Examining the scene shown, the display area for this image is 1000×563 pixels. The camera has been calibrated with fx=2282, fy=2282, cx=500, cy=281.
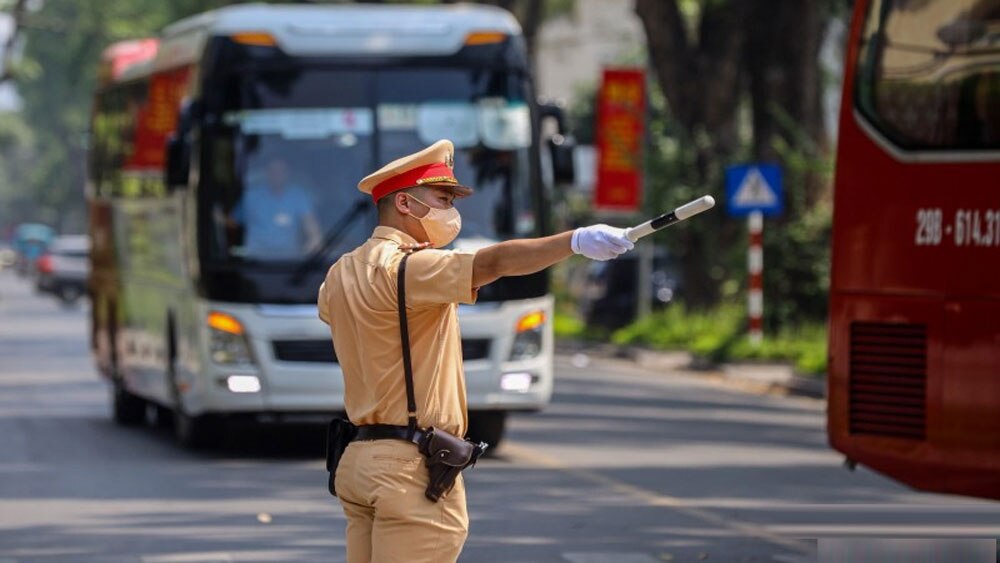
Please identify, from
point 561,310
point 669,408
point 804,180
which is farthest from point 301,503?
point 561,310

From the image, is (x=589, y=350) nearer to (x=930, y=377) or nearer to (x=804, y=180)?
(x=804, y=180)

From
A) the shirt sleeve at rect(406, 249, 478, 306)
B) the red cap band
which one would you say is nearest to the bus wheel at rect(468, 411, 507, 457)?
the red cap band

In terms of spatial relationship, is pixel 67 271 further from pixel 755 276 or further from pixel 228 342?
pixel 228 342

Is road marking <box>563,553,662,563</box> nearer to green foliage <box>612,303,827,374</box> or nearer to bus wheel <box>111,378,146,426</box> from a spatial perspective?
bus wheel <box>111,378,146,426</box>

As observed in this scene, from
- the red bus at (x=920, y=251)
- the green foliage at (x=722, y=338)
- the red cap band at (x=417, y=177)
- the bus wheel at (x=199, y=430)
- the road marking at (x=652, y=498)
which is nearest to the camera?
the red cap band at (x=417, y=177)

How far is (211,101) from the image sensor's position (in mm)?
15773

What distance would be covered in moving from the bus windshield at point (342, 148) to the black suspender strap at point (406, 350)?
30.6 ft

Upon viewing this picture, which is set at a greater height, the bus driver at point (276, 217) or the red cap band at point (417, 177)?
the red cap band at point (417, 177)

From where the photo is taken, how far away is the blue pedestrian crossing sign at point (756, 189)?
27781mm

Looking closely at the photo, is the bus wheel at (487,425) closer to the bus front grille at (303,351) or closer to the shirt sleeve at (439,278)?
the bus front grille at (303,351)

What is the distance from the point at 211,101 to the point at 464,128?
5.79 feet

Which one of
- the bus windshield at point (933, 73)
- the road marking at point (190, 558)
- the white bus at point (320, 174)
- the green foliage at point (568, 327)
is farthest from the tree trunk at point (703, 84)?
the road marking at point (190, 558)

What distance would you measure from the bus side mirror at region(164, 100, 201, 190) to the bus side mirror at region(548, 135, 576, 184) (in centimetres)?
249

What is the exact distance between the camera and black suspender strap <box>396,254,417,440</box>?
5.93 meters
